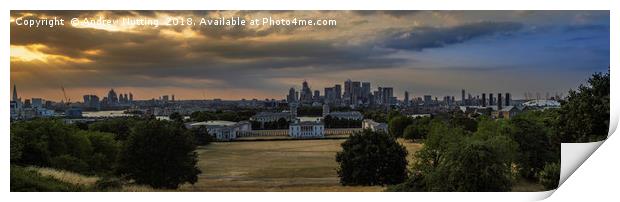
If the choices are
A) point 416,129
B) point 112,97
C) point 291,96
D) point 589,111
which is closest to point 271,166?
point 291,96

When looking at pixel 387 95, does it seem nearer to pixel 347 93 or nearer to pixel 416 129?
pixel 347 93

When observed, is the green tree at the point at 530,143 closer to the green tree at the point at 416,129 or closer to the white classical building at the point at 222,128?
the green tree at the point at 416,129

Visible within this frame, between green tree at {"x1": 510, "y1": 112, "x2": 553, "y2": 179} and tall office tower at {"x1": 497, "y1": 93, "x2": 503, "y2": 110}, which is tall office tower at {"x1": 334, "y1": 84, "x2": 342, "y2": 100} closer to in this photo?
tall office tower at {"x1": 497, "y1": 93, "x2": 503, "y2": 110}

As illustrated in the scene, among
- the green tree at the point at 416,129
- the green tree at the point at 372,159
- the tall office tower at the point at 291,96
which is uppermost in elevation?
the tall office tower at the point at 291,96

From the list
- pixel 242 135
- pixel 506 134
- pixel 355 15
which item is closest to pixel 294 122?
pixel 242 135

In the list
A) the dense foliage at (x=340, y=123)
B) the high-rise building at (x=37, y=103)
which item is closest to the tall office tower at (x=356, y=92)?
the dense foliage at (x=340, y=123)
